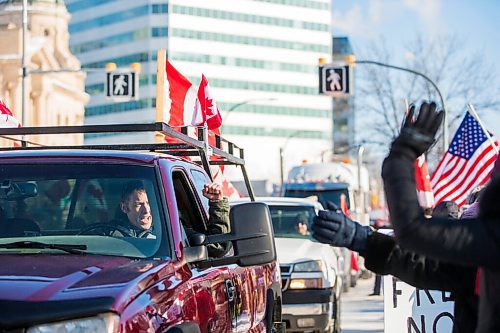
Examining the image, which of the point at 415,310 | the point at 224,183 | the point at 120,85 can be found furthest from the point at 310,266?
the point at 120,85

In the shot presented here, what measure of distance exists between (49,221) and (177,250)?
2.30 feet

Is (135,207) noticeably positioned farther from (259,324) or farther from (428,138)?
(428,138)

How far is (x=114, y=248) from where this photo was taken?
15.7ft

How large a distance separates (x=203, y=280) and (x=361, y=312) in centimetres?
1281

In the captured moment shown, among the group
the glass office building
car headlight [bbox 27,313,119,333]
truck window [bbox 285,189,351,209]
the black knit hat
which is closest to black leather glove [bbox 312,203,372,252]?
car headlight [bbox 27,313,119,333]

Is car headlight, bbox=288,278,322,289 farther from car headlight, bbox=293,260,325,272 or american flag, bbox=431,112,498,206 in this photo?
american flag, bbox=431,112,498,206

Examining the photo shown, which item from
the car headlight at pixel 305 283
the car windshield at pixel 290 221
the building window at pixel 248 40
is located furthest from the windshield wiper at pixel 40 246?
the building window at pixel 248 40

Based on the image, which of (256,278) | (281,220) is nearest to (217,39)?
(281,220)

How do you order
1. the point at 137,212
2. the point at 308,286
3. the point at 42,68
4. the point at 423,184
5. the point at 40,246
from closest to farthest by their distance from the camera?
the point at 40,246, the point at 137,212, the point at 308,286, the point at 423,184, the point at 42,68

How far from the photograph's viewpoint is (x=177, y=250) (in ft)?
15.9

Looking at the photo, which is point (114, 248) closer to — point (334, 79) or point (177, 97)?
point (177, 97)

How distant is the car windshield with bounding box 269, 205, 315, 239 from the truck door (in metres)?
8.19

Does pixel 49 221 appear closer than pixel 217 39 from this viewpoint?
Yes

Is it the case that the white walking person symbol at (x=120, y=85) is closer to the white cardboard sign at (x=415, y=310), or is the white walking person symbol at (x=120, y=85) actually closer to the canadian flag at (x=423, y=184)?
the canadian flag at (x=423, y=184)
